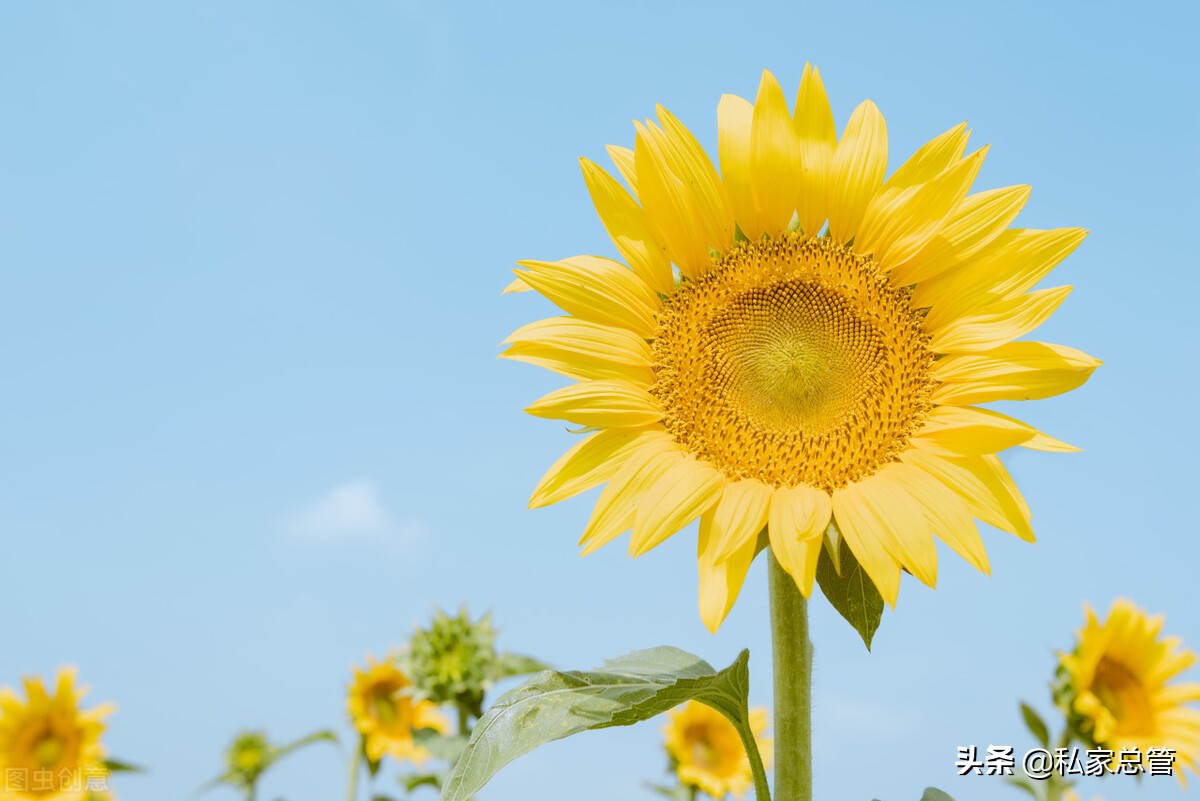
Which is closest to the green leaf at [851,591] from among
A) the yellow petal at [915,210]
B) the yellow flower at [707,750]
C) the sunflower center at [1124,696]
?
the yellow petal at [915,210]

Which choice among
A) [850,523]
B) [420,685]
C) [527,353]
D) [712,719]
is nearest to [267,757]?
[420,685]

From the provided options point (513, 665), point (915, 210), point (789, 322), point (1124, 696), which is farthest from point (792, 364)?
point (1124, 696)

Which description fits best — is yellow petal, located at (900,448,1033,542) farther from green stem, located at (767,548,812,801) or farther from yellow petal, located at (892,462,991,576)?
green stem, located at (767,548,812,801)

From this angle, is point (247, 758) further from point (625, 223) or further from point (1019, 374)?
point (1019, 374)

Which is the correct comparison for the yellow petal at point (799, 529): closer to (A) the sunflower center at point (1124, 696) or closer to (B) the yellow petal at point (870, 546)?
(B) the yellow petal at point (870, 546)

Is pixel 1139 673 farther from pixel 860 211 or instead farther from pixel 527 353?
pixel 527 353
